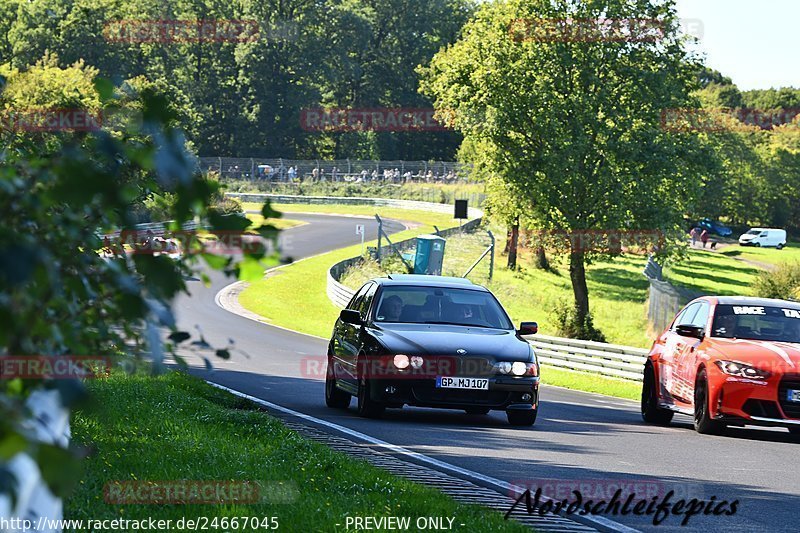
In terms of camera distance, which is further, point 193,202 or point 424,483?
point 424,483

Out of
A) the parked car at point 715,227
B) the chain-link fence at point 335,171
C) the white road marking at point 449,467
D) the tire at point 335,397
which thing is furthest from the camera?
the parked car at point 715,227

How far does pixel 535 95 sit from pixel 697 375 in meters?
32.3

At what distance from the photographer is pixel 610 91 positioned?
45531mm

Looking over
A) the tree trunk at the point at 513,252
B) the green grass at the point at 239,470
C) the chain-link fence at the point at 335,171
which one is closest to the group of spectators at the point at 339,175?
the chain-link fence at the point at 335,171

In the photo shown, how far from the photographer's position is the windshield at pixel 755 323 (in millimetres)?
14781

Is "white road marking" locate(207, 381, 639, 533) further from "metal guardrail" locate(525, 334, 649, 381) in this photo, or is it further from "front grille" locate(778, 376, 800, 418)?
"metal guardrail" locate(525, 334, 649, 381)

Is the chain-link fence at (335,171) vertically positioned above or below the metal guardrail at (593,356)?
below

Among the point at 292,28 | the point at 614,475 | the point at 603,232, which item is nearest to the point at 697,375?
the point at 614,475

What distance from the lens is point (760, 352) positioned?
13.9 m

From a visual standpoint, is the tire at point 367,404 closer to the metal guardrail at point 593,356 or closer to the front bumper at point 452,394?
the front bumper at point 452,394

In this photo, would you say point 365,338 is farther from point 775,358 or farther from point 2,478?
point 2,478

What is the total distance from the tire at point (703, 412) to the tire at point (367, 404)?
351 centimetres

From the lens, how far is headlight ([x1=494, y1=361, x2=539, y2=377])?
1355cm

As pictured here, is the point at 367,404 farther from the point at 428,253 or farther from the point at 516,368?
the point at 428,253
